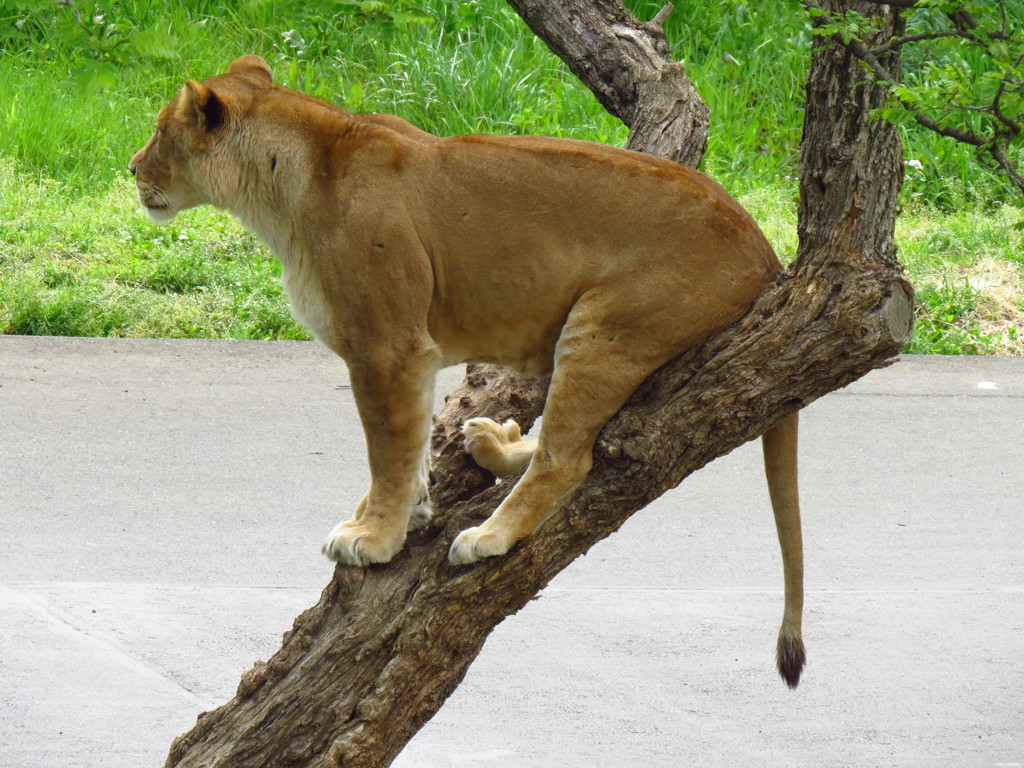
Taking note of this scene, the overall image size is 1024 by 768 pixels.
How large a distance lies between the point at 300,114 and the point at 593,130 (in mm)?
7543

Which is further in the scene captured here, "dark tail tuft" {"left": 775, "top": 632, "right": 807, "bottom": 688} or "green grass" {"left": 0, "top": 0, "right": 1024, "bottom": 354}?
"green grass" {"left": 0, "top": 0, "right": 1024, "bottom": 354}

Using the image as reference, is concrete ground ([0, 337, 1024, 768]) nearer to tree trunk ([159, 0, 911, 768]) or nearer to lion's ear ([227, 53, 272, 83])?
tree trunk ([159, 0, 911, 768])

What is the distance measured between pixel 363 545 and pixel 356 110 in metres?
7.74

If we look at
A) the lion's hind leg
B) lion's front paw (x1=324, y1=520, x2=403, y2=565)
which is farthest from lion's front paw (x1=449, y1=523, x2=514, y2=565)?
the lion's hind leg

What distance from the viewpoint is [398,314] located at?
3430mm

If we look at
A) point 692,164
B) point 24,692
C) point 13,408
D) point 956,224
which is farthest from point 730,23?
point 24,692

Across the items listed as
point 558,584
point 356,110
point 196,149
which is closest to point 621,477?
point 196,149

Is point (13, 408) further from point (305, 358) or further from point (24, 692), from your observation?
point (24, 692)

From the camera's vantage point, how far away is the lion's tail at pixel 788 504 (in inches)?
134

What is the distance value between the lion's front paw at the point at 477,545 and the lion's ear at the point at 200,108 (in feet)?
4.22

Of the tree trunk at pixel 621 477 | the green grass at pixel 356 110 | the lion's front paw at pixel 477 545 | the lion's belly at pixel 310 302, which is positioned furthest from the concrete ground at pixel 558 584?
the lion's belly at pixel 310 302

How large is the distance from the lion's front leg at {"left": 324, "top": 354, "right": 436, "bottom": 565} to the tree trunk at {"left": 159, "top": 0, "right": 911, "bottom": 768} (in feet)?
0.25

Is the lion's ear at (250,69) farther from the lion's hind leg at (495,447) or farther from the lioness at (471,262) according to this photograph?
the lion's hind leg at (495,447)

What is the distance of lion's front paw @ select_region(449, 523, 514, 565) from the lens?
3311 millimetres
